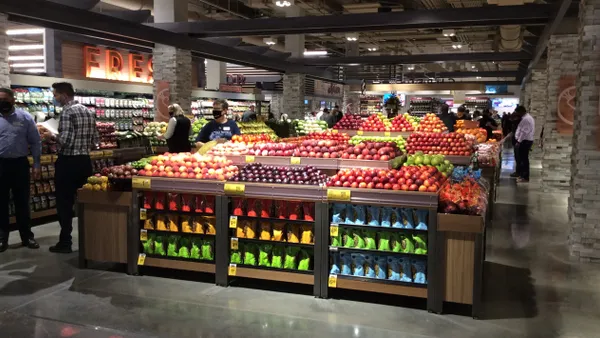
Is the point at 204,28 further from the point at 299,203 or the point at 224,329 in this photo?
the point at 224,329

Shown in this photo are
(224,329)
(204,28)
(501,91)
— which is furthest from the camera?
(501,91)

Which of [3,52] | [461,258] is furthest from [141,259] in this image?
[3,52]

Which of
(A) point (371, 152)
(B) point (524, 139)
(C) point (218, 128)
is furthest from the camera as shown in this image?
(B) point (524, 139)

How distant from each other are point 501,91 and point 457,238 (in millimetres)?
31729

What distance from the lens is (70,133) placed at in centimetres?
610

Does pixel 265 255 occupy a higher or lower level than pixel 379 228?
lower

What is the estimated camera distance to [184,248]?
17.6 ft

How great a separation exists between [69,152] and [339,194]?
3353 millimetres

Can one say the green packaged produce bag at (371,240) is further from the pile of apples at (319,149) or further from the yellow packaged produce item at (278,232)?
the pile of apples at (319,149)

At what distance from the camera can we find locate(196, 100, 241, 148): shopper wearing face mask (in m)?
7.54

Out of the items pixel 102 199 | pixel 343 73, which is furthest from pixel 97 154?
pixel 343 73

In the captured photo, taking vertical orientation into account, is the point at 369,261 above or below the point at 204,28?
below

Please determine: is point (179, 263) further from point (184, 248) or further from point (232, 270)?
point (232, 270)

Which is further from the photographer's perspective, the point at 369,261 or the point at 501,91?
the point at 501,91
